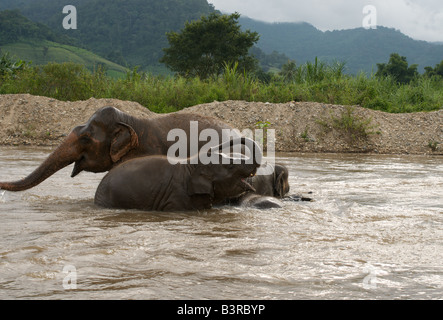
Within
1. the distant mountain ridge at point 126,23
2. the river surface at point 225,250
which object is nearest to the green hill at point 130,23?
the distant mountain ridge at point 126,23

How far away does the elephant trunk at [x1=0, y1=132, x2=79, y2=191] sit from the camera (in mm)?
6234

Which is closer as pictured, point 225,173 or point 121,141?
point 225,173

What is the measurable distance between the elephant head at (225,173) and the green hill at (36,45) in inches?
2652

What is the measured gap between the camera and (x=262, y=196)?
6324mm

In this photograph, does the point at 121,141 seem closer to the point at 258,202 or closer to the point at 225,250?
the point at 258,202

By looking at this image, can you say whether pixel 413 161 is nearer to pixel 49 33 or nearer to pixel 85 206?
pixel 85 206

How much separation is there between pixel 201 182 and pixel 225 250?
170 cm

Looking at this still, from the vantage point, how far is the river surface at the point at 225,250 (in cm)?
308

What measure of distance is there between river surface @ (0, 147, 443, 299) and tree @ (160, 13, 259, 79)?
43053 millimetres

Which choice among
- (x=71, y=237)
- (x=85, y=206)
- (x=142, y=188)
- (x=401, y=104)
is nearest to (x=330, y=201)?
(x=142, y=188)

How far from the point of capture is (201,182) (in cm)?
567

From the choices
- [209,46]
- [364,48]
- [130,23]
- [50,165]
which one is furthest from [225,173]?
[364,48]

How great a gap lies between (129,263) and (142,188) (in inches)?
90.6

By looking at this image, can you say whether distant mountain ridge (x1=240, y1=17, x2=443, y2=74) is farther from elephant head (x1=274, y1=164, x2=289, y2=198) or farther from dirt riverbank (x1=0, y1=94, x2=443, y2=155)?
elephant head (x1=274, y1=164, x2=289, y2=198)
